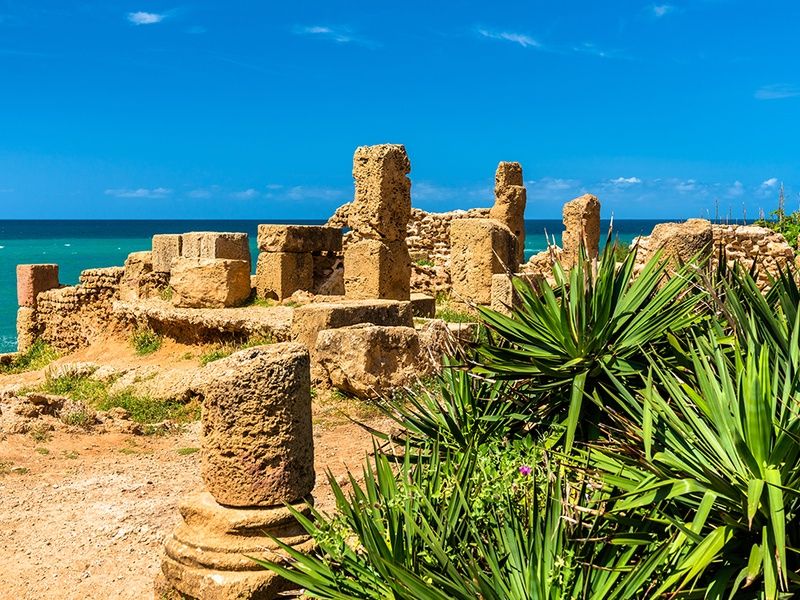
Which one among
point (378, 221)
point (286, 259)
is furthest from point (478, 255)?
point (286, 259)

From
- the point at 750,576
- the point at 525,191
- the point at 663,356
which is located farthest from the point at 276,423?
the point at 525,191

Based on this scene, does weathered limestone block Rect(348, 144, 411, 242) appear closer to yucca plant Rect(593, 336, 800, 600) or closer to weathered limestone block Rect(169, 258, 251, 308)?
weathered limestone block Rect(169, 258, 251, 308)

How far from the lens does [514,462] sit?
3.99 m

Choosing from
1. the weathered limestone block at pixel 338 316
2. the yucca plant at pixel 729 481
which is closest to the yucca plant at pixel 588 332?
the yucca plant at pixel 729 481

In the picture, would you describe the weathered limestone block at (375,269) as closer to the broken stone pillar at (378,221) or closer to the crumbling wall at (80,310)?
the broken stone pillar at (378,221)

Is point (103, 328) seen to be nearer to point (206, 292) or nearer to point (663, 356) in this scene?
point (206, 292)

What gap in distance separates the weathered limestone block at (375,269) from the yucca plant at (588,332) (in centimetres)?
779

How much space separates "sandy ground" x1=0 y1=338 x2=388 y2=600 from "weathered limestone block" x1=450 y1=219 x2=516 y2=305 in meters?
5.01

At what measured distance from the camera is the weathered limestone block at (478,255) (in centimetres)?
1377

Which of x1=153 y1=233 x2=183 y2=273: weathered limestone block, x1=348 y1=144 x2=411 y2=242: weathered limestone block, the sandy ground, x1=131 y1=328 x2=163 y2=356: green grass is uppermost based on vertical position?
x1=348 y1=144 x2=411 y2=242: weathered limestone block

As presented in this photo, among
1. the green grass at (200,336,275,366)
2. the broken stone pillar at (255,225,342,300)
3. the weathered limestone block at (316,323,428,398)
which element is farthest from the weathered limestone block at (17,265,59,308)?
the weathered limestone block at (316,323,428,398)

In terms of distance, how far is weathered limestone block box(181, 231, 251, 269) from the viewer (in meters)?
13.6

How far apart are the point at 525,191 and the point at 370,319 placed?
458 inches

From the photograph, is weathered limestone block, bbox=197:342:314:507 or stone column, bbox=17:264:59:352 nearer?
weathered limestone block, bbox=197:342:314:507
